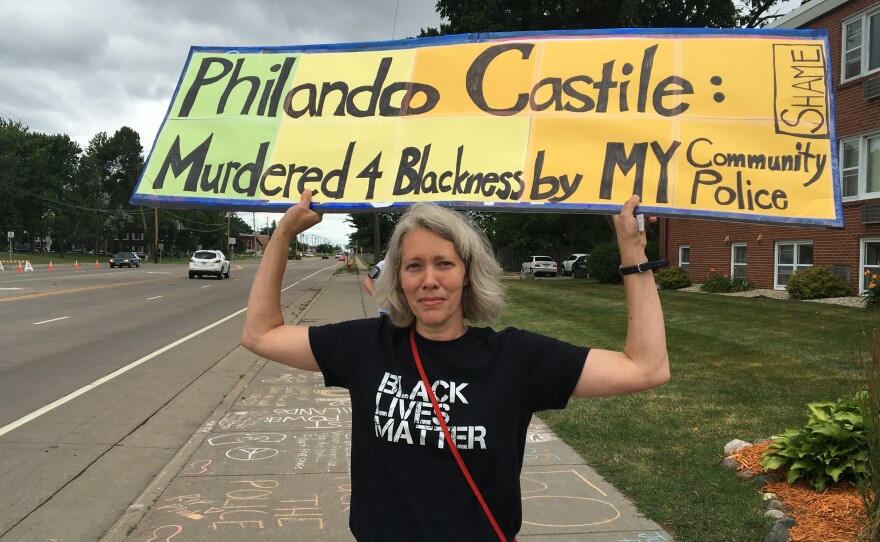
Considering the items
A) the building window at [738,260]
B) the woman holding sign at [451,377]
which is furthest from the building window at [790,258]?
the woman holding sign at [451,377]

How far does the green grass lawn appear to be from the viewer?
4230 millimetres

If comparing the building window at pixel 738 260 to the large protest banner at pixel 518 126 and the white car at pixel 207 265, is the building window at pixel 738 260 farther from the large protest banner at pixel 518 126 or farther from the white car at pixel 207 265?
the white car at pixel 207 265

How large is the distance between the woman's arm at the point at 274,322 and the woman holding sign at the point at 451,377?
0.34ft

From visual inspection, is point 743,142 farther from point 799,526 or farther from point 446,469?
point 799,526

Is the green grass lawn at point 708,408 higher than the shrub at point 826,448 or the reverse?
the reverse

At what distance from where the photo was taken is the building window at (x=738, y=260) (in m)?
22.1

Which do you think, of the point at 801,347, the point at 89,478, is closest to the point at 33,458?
the point at 89,478

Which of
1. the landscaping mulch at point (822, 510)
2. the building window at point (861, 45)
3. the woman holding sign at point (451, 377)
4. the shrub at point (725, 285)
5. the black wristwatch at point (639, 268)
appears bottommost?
the landscaping mulch at point (822, 510)

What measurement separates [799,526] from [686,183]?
2.59 metres

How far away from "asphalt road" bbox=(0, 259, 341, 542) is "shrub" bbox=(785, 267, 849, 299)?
1392 cm

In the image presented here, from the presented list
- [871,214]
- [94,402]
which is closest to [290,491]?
[94,402]

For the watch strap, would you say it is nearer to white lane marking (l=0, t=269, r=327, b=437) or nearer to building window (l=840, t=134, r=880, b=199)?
white lane marking (l=0, t=269, r=327, b=437)

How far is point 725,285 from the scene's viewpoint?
2127 centimetres

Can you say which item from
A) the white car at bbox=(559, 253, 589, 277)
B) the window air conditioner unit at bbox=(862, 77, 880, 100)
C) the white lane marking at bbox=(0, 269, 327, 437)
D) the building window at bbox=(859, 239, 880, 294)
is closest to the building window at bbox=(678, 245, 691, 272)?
the building window at bbox=(859, 239, 880, 294)
